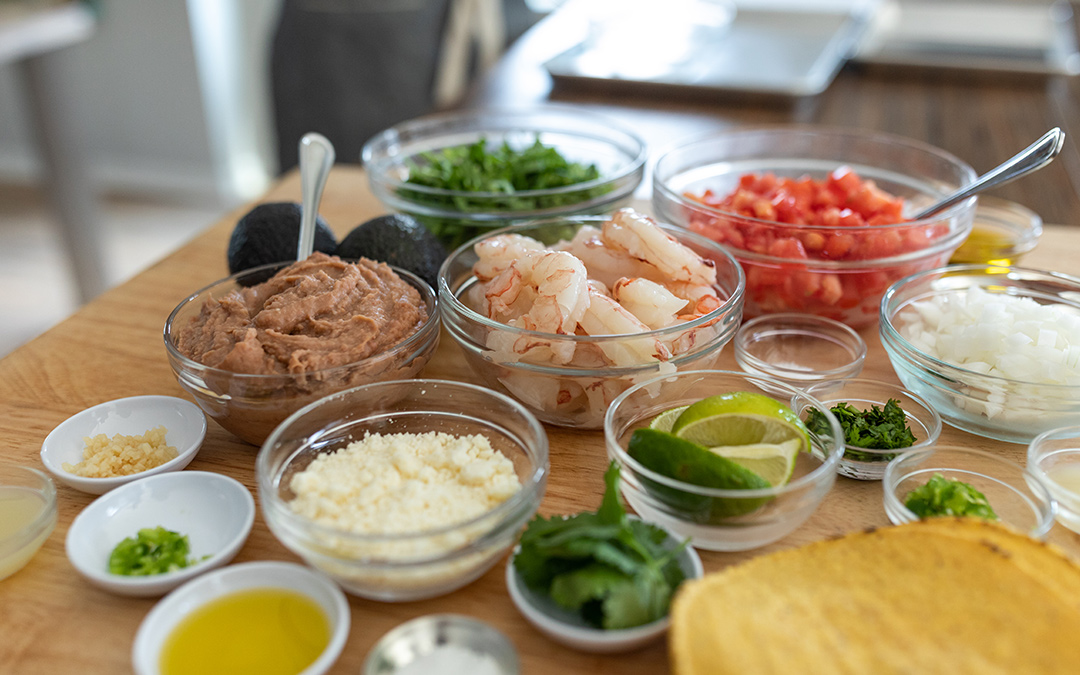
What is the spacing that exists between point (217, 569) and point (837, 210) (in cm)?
149

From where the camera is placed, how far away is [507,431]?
1403 millimetres

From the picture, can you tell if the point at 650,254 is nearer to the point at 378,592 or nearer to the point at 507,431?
the point at 507,431

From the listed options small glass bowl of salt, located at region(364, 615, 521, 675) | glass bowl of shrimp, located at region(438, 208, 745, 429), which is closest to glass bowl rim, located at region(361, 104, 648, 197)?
glass bowl of shrimp, located at region(438, 208, 745, 429)

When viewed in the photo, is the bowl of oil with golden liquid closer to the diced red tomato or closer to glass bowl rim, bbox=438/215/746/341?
the diced red tomato

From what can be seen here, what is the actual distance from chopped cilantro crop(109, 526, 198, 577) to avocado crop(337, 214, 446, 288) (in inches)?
29.2

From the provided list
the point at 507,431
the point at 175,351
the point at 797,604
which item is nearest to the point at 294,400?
the point at 175,351

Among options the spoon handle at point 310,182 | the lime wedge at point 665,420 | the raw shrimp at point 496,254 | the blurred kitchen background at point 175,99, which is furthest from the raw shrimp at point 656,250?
the blurred kitchen background at point 175,99

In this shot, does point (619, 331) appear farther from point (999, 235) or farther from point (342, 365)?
point (999, 235)

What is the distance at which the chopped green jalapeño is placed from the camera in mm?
1259

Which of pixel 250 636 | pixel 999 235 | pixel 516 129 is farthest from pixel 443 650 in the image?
pixel 516 129

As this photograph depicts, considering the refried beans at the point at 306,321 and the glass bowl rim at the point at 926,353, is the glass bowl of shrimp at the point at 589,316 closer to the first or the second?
the refried beans at the point at 306,321

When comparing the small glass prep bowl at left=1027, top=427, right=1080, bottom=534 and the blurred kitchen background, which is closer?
the small glass prep bowl at left=1027, top=427, right=1080, bottom=534

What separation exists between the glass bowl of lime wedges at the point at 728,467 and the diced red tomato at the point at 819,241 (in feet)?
1.49

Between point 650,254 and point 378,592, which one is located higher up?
point 650,254
